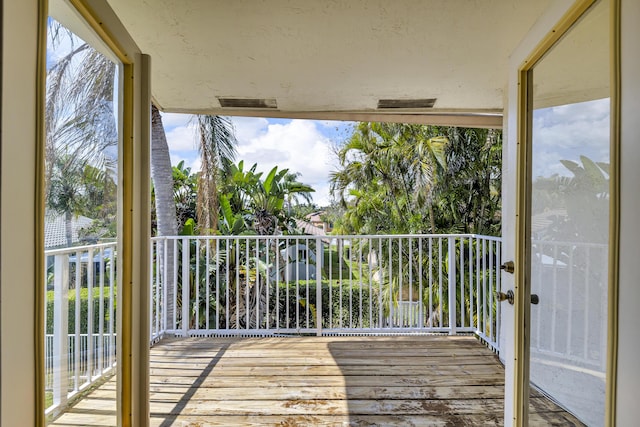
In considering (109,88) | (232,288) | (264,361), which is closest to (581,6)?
(109,88)

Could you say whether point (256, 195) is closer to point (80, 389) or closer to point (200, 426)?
point (200, 426)

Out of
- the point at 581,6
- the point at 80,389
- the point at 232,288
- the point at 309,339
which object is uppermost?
the point at 581,6

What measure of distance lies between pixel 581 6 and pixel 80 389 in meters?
2.01

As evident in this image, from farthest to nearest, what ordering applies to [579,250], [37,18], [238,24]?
1. [238,24]
2. [579,250]
3. [37,18]

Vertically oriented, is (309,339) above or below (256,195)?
below

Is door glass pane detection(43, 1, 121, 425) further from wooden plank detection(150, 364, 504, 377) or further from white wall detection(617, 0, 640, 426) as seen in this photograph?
white wall detection(617, 0, 640, 426)

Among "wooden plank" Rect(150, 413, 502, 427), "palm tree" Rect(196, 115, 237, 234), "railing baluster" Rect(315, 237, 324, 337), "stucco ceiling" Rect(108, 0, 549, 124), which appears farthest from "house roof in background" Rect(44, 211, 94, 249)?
"palm tree" Rect(196, 115, 237, 234)

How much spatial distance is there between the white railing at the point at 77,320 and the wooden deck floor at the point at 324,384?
0.13m

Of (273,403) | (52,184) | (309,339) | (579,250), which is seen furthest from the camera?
(309,339)

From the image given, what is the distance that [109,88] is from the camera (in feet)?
4.35

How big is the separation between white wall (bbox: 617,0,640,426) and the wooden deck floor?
1.62ft

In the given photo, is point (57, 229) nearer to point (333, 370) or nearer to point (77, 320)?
point (77, 320)

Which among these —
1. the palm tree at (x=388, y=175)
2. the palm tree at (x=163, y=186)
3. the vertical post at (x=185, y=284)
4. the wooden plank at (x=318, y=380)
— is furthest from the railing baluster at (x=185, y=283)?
the palm tree at (x=388, y=175)

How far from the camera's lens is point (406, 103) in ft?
9.53
